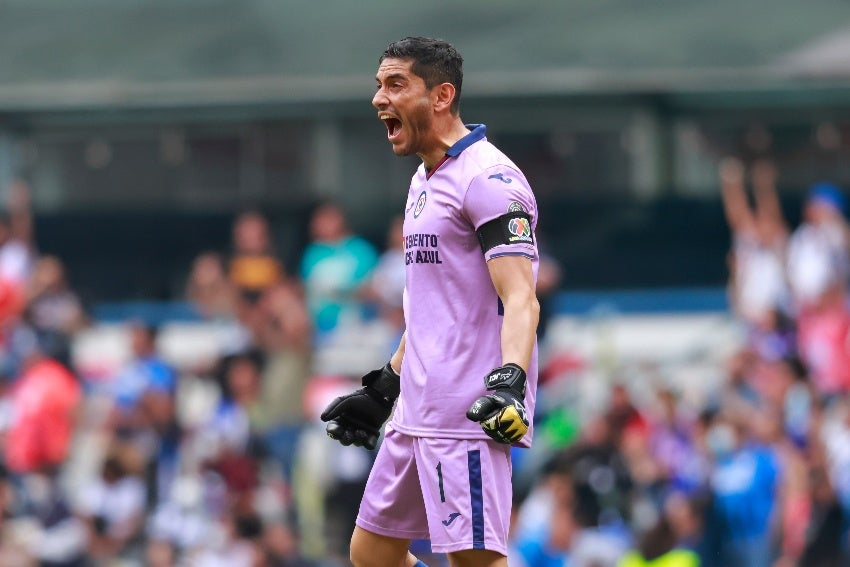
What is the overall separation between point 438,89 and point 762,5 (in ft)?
40.1

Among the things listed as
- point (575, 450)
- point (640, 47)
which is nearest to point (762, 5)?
point (640, 47)

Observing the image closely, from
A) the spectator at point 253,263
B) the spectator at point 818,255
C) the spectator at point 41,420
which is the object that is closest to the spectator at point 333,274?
the spectator at point 253,263

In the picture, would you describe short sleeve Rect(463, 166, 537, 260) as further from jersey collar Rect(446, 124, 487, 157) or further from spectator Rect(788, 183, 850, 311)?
spectator Rect(788, 183, 850, 311)

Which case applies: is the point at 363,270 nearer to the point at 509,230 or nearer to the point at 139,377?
the point at 139,377

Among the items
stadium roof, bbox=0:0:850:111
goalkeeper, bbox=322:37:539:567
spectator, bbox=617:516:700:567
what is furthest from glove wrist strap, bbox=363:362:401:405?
stadium roof, bbox=0:0:850:111

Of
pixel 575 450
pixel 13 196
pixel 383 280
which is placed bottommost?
pixel 575 450

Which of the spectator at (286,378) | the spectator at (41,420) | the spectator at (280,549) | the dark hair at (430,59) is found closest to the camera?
the dark hair at (430,59)

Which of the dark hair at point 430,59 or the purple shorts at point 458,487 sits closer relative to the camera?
the purple shorts at point 458,487

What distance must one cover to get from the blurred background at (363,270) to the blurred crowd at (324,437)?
25 mm

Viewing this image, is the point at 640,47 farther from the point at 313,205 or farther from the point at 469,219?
the point at 469,219

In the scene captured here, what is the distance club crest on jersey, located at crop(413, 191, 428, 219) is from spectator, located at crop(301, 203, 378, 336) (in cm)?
747

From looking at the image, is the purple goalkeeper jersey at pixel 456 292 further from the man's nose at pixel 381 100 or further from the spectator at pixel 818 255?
the spectator at pixel 818 255

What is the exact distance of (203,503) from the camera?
11.8 meters

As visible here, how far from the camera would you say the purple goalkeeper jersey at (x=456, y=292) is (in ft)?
16.9
